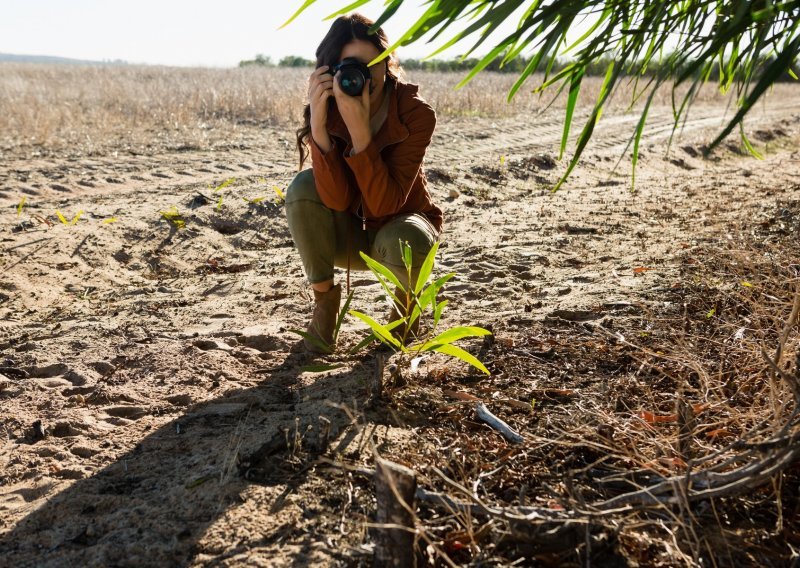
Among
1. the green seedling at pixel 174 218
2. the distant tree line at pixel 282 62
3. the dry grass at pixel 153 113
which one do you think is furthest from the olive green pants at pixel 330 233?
the distant tree line at pixel 282 62

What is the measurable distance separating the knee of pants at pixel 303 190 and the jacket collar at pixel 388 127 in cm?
20

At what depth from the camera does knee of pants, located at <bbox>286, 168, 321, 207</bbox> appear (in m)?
2.61

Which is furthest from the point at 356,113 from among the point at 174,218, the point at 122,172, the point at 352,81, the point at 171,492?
the point at 122,172

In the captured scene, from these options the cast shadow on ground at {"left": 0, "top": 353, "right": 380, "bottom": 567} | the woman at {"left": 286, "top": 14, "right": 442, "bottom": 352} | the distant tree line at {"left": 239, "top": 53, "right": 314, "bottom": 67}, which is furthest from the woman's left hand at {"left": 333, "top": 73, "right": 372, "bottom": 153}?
the distant tree line at {"left": 239, "top": 53, "right": 314, "bottom": 67}

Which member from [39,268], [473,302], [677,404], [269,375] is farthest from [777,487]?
[39,268]

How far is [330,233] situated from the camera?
264 cm

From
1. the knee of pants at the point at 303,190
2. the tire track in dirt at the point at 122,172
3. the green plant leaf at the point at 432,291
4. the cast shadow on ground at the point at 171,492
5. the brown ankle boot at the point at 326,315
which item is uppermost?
the knee of pants at the point at 303,190

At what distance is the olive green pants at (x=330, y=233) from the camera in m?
2.55

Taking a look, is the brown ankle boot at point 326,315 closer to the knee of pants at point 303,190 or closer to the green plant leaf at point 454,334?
the knee of pants at point 303,190

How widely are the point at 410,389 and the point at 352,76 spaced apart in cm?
101

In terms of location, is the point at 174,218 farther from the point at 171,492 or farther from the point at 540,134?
the point at 540,134

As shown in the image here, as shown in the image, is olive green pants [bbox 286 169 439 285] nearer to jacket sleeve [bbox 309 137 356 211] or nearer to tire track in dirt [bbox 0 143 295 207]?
jacket sleeve [bbox 309 137 356 211]

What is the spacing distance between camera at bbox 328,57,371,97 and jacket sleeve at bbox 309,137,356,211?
0.79 feet

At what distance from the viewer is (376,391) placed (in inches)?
81.2
